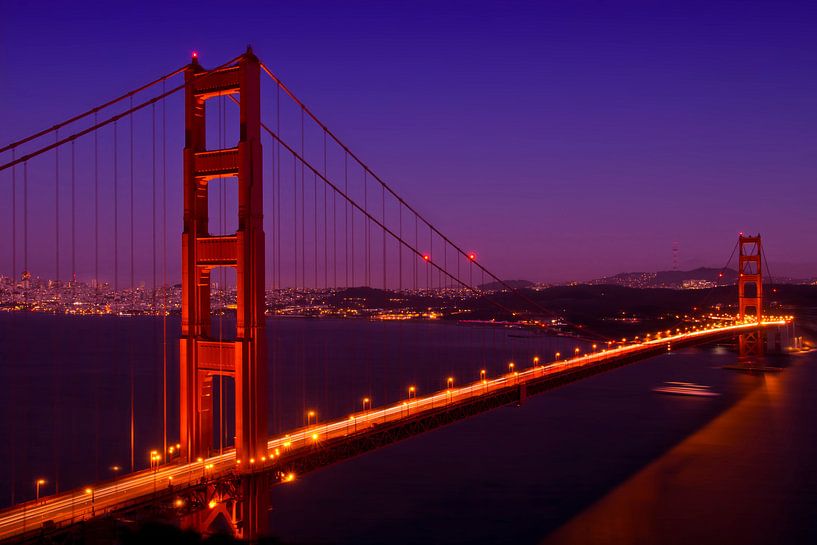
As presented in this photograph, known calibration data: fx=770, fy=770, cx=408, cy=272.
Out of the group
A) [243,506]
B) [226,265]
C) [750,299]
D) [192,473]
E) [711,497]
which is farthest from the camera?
[750,299]

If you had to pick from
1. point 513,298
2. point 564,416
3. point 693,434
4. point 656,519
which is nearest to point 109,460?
point 656,519

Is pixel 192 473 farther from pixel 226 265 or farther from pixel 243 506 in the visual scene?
pixel 226 265

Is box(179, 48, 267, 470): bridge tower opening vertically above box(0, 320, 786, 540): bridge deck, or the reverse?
box(179, 48, 267, 470): bridge tower opening

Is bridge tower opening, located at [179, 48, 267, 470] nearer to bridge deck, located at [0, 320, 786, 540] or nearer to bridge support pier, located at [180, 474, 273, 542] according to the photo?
bridge support pier, located at [180, 474, 273, 542]

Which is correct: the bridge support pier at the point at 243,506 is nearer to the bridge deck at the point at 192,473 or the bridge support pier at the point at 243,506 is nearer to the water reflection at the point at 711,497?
the bridge deck at the point at 192,473

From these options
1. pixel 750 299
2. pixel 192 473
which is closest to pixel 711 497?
pixel 192 473

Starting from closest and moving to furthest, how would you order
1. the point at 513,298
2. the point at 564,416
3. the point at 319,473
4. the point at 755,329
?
the point at 319,473
the point at 564,416
the point at 755,329
the point at 513,298

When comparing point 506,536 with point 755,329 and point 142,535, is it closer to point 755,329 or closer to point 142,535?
point 142,535

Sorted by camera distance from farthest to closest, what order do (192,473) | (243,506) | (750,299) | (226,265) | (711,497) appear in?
(750,299), (711,497), (226,265), (243,506), (192,473)

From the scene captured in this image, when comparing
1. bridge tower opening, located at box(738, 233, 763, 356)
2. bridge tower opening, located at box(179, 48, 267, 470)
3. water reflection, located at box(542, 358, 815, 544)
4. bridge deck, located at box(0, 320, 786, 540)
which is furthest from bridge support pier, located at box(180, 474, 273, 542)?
bridge tower opening, located at box(738, 233, 763, 356)
